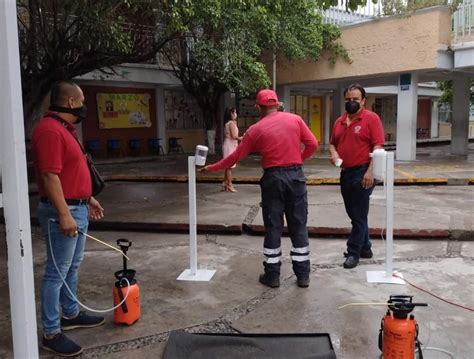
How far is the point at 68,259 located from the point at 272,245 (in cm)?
190

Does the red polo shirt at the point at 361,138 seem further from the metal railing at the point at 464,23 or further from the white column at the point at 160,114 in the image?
the white column at the point at 160,114

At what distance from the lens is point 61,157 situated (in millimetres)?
3125

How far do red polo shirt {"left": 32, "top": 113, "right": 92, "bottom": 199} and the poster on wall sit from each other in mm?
16231

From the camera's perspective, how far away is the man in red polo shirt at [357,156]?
4.82 metres

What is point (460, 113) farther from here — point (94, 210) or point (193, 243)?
point (94, 210)

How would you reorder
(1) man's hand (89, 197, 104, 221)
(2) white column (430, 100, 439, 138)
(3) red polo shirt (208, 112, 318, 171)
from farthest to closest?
1. (2) white column (430, 100, 439, 138)
2. (3) red polo shirt (208, 112, 318, 171)
3. (1) man's hand (89, 197, 104, 221)

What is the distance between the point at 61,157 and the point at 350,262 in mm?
3172

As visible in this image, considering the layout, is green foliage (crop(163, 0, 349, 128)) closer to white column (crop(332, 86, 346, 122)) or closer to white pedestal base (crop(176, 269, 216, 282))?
white column (crop(332, 86, 346, 122))

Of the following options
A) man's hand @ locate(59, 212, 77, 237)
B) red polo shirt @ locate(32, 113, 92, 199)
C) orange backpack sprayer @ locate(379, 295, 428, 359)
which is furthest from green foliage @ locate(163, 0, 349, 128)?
orange backpack sprayer @ locate(379, 295, 428, 359)

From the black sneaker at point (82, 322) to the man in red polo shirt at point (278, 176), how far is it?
1.60 m

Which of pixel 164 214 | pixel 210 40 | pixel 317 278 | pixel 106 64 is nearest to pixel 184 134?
pixel 210 40

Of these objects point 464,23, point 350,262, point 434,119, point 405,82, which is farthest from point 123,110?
point 434,119

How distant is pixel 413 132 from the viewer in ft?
49.8

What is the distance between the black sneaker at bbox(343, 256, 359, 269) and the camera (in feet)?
16.4
